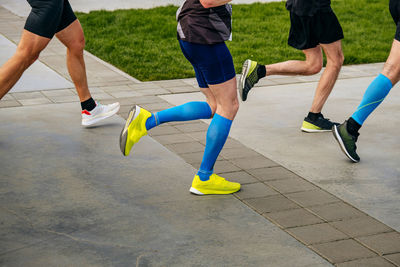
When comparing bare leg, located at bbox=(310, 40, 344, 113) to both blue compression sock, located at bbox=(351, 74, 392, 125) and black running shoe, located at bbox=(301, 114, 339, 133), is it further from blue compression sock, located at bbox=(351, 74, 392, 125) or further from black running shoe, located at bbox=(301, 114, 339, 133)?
blue compression sock, located at bbox=(351, 74, 392, 125)

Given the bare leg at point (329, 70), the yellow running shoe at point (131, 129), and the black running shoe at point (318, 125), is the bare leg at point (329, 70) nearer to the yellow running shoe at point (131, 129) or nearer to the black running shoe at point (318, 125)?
the black running shoe at point (318, 125)

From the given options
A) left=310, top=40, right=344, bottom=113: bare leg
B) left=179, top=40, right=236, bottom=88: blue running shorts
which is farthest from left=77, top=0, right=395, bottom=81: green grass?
left=179, top=40, right=236, bottom=88: blue running shorts

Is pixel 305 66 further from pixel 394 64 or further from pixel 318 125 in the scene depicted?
pixel 394 64

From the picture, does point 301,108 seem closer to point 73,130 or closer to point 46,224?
point 73,130

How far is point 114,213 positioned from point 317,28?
8.07ft

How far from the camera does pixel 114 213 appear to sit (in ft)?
13.5

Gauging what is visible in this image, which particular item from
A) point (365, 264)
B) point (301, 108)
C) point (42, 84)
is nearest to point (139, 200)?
point (365, 264)

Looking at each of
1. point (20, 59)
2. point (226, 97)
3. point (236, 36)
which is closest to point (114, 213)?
point (226, 97)

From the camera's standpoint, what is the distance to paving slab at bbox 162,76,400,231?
4.52 m

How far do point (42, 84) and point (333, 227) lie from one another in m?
4.38

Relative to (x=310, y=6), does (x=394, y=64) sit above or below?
below

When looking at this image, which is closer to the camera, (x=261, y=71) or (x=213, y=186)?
(x=213, y=186)

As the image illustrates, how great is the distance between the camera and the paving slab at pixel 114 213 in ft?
11.7

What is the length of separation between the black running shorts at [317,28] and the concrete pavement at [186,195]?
77 centimetres
